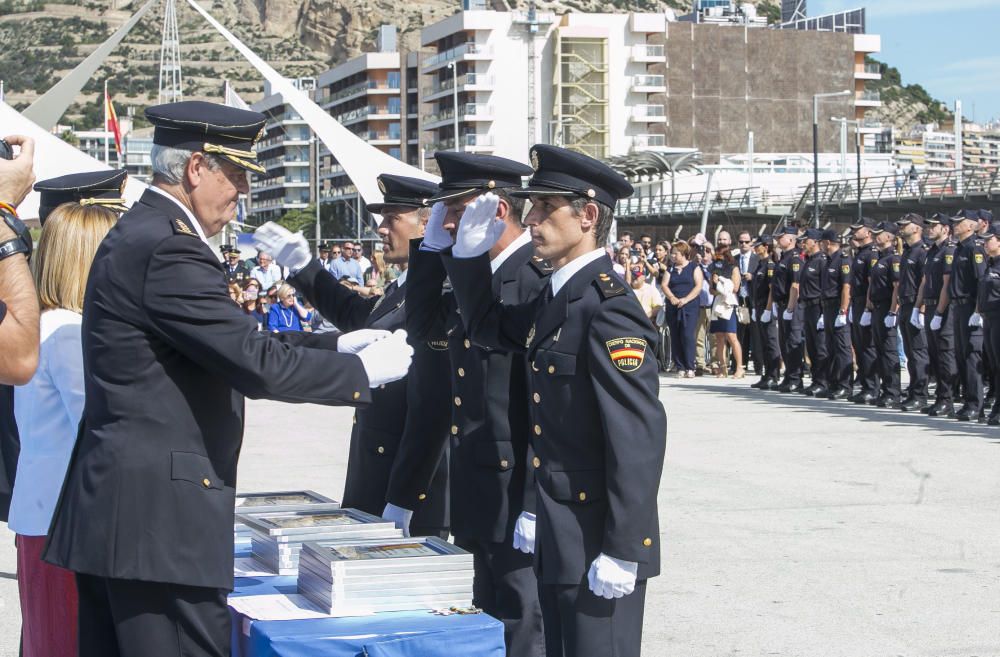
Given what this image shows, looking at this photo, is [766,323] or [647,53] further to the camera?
[647,53]

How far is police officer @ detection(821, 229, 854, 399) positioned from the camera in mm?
16578

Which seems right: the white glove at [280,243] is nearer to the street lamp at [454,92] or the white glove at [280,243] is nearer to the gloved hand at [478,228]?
the gloved hand at [478,228]

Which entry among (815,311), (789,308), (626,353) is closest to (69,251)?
(626,353)

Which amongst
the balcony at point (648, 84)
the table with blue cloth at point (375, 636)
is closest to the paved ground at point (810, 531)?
the table with blue cloth at point (375, 636)

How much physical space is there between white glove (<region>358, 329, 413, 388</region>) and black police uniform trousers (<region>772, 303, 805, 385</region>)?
1452cm

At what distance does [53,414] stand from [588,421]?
1657mm

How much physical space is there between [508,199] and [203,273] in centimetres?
154

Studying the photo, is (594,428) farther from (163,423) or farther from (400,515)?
(400,515)

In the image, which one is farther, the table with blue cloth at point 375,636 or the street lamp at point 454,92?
the street lamp at point 454,92

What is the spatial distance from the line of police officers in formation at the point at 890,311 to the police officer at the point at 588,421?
10103 millimetres

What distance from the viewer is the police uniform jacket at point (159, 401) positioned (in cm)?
327

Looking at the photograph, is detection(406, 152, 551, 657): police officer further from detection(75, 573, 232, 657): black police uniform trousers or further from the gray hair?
detection(75, 573, 232, 657): black police uniform trousers

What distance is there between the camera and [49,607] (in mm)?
4238

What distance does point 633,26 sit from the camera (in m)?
99.8
